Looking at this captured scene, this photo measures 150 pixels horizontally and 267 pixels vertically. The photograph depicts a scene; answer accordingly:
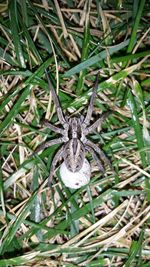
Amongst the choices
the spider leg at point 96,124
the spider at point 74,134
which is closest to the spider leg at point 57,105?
the spider at point 74,134

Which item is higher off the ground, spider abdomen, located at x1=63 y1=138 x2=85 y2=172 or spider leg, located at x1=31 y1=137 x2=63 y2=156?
spider leg, located at x1=31 y1=137 x2=63 y2=156

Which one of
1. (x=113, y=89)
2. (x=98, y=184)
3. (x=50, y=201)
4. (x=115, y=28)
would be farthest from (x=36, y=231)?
(x=115, y=28)

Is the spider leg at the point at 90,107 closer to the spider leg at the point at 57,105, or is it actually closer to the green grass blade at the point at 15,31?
the spider leg at the point at 57,105

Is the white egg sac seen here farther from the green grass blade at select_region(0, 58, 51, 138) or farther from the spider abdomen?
the green grass blade at select_region(0, 58, 51, 138)

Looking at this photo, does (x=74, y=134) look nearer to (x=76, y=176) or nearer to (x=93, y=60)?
(x=76, y=176)

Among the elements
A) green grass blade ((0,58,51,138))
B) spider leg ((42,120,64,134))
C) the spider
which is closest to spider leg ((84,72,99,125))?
the spider

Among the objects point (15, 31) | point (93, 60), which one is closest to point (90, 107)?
point (93, 60)
